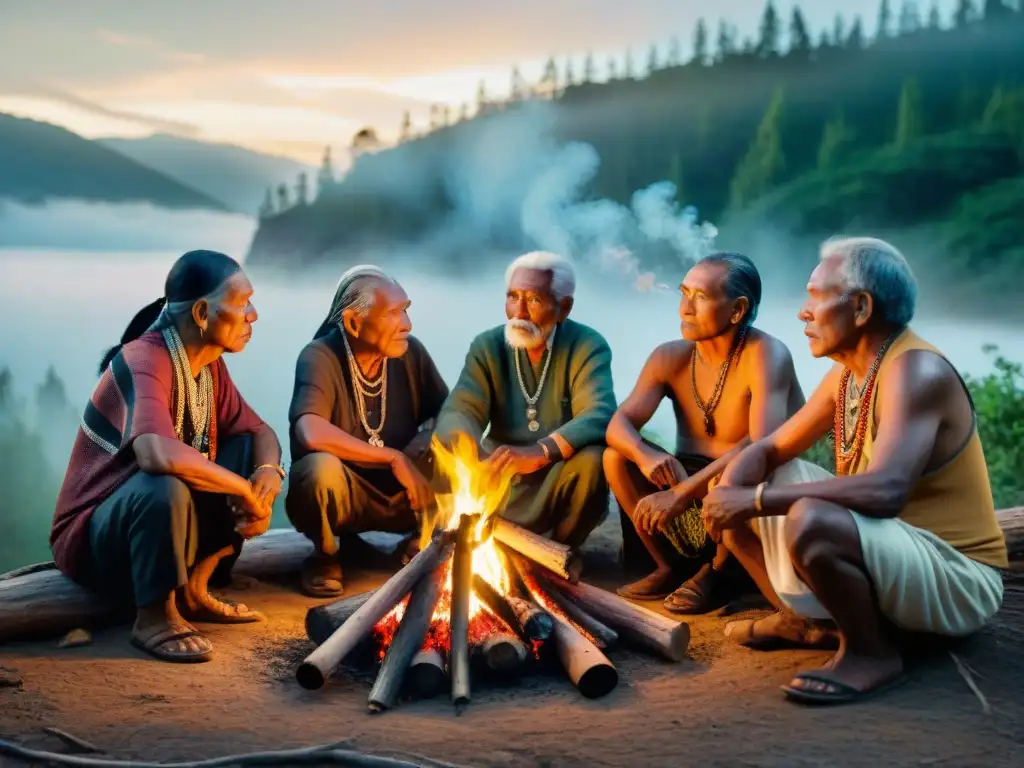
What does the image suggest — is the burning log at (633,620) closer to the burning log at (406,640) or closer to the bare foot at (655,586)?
the burning log at (406,640)

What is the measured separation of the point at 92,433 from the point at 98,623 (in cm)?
82

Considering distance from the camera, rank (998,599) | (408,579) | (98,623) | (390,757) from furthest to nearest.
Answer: (98,623), (408,579), (998,599), (390,757)

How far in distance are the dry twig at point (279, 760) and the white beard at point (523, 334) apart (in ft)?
8.70

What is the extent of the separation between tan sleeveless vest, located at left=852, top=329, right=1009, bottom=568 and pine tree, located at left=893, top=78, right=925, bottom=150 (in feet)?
19.5

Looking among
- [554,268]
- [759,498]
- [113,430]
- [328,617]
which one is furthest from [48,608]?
[759,498]

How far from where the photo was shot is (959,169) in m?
9.81

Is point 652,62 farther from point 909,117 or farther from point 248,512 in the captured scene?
point 248,512

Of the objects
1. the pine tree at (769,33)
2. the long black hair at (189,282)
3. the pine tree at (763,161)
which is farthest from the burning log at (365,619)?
the pine tree at (769,33)

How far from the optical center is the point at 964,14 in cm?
977

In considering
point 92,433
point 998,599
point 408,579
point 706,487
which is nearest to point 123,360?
point 92,433

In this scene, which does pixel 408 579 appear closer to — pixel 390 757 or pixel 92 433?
pixel 390 757

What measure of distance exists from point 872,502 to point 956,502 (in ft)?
1.59

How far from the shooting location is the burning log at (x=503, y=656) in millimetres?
4305

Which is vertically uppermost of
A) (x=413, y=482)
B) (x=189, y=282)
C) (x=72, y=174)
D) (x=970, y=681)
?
(x=72, y=174)
